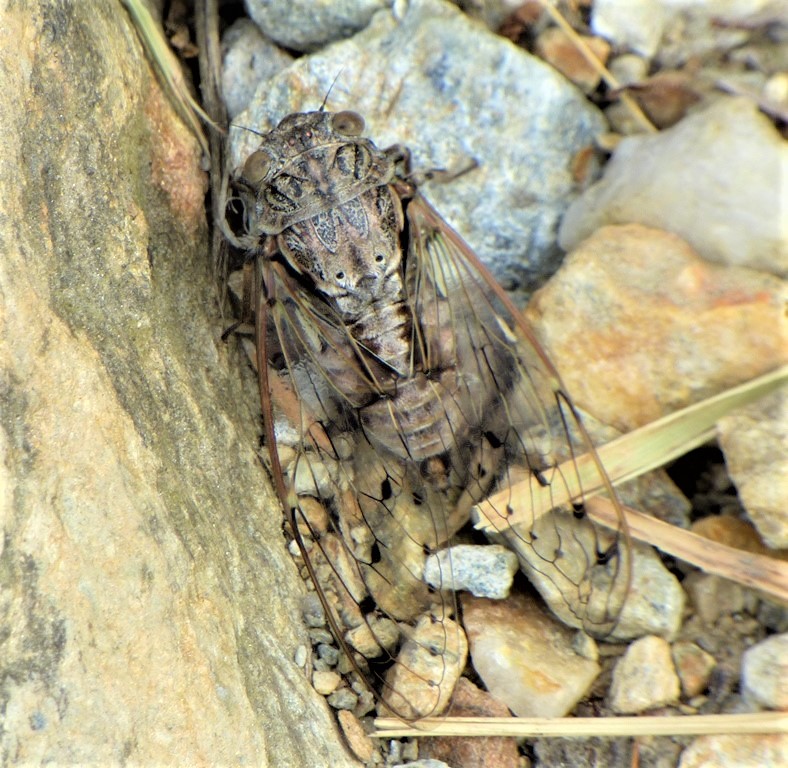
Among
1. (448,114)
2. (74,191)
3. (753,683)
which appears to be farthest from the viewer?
(448,114)

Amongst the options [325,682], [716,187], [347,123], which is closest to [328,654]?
[325,682]

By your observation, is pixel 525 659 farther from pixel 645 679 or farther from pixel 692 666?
pixel 692 666

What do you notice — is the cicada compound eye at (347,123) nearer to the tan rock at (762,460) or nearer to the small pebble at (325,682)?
the tan rock at (762,460)

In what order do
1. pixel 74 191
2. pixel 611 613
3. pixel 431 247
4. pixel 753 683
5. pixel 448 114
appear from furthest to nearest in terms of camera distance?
pixel 448 114, pixel 431 247, pixel 611 613, pixel 753 683, pixel 74 191

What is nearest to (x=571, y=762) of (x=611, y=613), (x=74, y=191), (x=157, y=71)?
(x=611, y=613)

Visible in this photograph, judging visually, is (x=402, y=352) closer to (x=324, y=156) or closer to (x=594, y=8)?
(x=324, y=156)

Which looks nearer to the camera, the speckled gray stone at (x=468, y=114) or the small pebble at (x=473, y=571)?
the small pebble at (x=473, y=571)

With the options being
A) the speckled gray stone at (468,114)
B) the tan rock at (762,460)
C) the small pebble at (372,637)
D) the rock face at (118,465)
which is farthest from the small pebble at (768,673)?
the speckled gray stone at (468,114)
